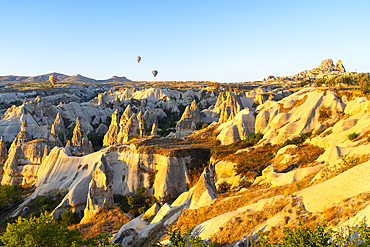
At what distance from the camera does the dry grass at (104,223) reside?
20.9 m

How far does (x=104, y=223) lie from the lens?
73.8 feet

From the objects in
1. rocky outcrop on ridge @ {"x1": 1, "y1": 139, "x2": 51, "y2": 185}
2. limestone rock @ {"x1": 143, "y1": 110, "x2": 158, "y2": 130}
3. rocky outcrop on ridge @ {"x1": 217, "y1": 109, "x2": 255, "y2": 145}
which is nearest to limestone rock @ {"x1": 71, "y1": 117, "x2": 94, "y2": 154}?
rocky outcrop on ridge @ {"x1": 1, "y1": 139, "x2": 51, "y2": 185}

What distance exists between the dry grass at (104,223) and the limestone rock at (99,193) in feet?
2.40

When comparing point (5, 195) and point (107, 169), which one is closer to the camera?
point (107, 169)

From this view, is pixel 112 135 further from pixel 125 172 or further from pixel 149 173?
pixel 149 173

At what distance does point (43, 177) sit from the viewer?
37.6m

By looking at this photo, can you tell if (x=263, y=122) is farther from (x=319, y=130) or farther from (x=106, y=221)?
(x=106, y=221)

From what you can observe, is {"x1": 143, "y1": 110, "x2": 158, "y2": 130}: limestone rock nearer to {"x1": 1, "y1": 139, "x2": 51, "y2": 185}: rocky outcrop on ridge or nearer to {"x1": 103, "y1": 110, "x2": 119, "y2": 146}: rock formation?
{"x1": 103, "y1": 110, "x2": 119, "y2": 146}: rock formation

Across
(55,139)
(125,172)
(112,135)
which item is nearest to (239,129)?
(125,172)

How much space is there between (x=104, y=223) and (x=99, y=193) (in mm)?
3993

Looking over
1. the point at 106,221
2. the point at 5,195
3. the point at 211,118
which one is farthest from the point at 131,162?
the point at 211,118

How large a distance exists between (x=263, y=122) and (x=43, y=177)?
3805 cm

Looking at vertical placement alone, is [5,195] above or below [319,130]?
below

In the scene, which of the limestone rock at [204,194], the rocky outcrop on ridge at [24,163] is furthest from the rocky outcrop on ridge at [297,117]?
the rocky outcrop on ridge at [24,163]
